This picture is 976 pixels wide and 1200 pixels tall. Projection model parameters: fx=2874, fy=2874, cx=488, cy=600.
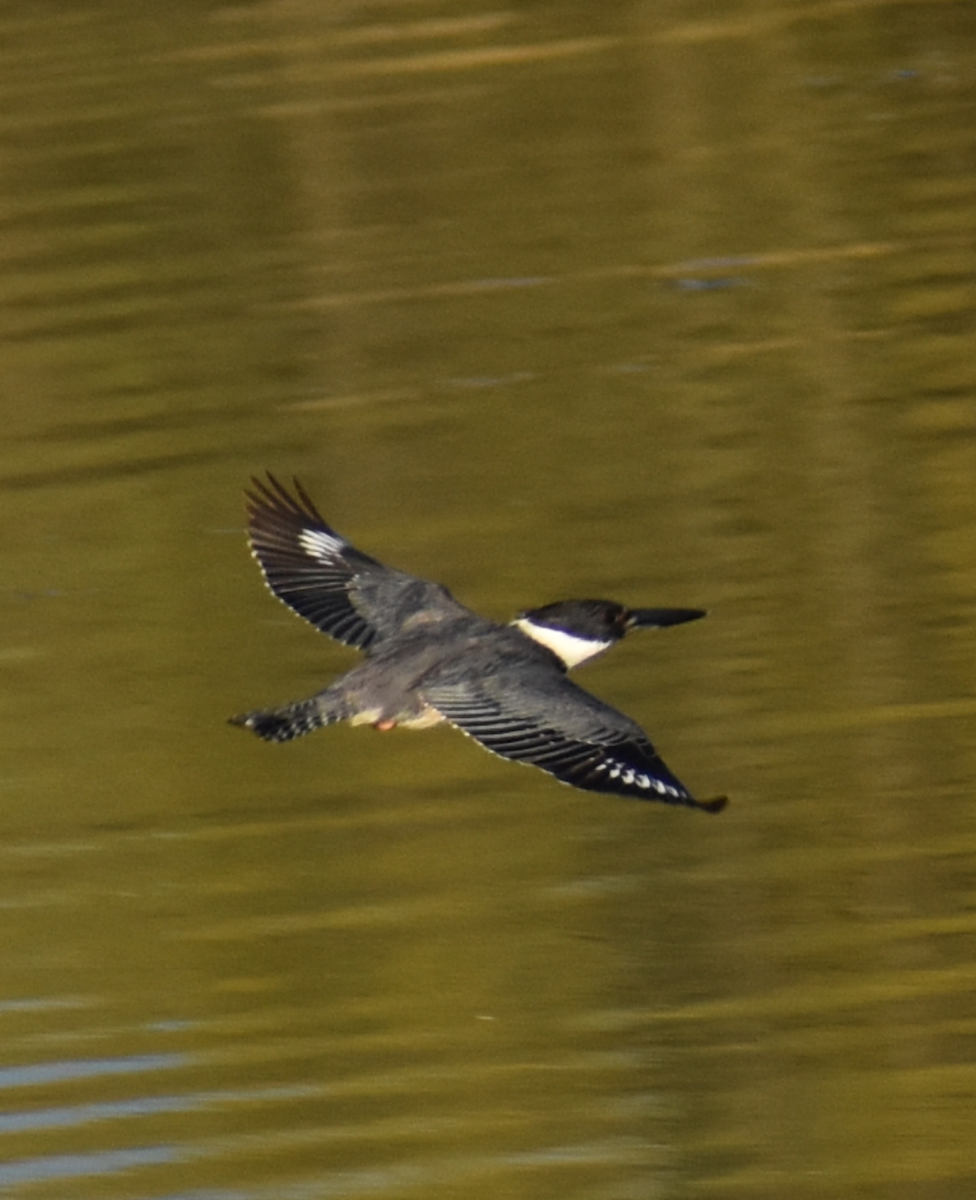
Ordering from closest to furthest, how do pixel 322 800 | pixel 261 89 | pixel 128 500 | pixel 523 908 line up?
pixel 523 908, pixel 322 800, pixel 128 500, pixel 261 89

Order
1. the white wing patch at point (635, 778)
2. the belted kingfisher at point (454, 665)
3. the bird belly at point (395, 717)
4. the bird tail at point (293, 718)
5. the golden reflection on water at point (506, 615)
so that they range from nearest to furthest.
Answer: the white wing patch at point (635, 778), the belted kingfisher at point (454, 665), the golden reflection on water at point (506, 615), the bird tail at point (293, 718), the bird belly at point (395, 717)

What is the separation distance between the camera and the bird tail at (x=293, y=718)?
19.4 feet

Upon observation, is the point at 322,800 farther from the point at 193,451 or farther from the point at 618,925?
the point at 193,451

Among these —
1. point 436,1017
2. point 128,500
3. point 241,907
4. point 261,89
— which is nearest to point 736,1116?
point 436,1017

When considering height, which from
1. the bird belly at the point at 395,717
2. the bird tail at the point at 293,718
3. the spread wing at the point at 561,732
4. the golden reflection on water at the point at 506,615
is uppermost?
the spread wing at the point at 561,732

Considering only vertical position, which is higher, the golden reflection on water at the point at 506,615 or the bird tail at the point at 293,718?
the bird tail at the point at 293,718

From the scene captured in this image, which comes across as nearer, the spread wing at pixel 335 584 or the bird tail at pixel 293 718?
the bird tail at pixel 293 718

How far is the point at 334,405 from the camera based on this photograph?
10469mm

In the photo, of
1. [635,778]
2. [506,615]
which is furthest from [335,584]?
[635,778]

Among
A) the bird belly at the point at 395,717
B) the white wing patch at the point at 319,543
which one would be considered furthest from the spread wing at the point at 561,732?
the white wing patch at the point at 319,543

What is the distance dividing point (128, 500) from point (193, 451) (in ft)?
2.08

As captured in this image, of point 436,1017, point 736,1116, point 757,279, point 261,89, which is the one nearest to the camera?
point 736,1116

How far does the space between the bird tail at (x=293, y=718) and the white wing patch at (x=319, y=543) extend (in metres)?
0.76

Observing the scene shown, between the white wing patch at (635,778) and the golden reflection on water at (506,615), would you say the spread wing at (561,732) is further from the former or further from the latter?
the golden reflection on water at (506,615)
